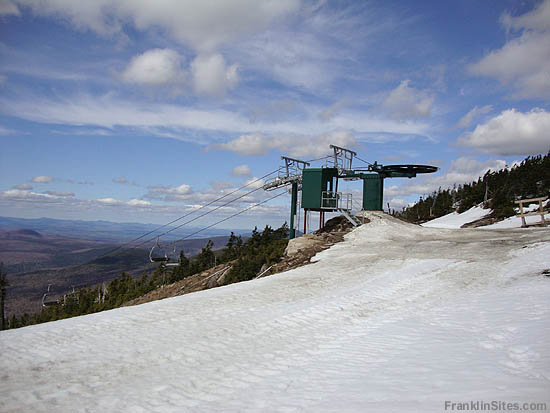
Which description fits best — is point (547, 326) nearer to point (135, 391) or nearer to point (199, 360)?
point (199, 360)

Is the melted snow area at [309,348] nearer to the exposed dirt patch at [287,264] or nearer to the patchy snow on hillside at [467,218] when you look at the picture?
the exposed dirt patch at [287,264]

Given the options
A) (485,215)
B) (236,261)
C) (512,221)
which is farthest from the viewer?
(485,215)

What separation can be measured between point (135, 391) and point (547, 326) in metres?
8.02

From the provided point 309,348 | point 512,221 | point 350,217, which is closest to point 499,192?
point 512,221

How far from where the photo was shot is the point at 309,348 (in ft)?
26.8

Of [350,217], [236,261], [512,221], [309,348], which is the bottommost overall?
[309,348]

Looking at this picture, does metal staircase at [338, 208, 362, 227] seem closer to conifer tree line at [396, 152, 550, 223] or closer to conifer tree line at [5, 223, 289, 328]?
conifer tree line at [5, 223, 289, 328]

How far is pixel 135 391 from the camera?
607cm

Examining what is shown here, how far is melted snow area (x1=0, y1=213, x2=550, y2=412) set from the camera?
5.52 meters

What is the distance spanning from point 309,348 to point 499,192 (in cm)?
5125

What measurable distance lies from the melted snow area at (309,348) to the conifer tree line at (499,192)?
29368mm

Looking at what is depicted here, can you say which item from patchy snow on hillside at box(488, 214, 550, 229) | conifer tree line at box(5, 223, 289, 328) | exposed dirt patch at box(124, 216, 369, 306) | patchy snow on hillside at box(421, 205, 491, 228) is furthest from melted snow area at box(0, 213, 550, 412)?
patchy snow on hillside at box(421, 205, 491, 228)

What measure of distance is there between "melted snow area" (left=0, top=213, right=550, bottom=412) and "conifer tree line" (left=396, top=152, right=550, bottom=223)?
96.4 ft

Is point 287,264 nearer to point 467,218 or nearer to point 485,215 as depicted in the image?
point 485,215
